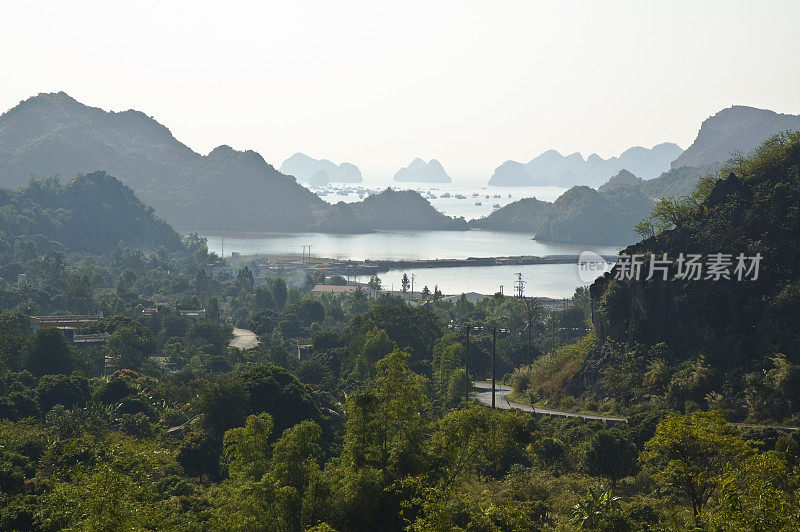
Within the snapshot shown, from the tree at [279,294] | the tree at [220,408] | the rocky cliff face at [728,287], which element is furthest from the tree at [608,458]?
the tree at [279,294]

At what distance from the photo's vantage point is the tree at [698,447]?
2109 centimetres

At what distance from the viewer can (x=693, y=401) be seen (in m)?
39.1

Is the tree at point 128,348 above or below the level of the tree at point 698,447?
below

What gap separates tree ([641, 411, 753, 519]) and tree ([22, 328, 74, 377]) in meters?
42.6

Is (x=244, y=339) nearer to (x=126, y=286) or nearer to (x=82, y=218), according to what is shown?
(x=126, y=286)

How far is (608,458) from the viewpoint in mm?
30438

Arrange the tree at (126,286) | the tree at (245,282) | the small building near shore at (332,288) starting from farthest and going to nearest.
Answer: the small building near shore at (332,288), the tree at (245,282), the tree at (126,286)

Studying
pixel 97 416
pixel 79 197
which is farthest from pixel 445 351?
pixel 79 197

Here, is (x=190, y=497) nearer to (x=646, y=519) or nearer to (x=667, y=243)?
(x=646, y=519)

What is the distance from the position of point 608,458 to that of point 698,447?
25.2ft

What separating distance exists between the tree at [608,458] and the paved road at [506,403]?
25.4ft

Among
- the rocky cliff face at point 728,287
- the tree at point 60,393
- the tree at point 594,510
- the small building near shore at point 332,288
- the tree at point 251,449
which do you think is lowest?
the small building near shore at point 332,288

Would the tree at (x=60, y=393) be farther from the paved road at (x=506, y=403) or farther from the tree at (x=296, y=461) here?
the paved road at (x=506, y=403)

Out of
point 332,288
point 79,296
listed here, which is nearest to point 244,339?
point 79,296
